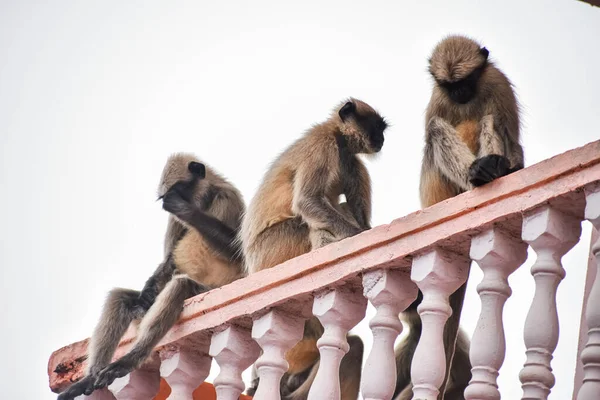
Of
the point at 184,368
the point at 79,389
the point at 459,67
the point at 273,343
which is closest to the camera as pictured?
the point at 273,343

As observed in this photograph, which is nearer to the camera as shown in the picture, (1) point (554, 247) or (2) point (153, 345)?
(1) point (554, 247)

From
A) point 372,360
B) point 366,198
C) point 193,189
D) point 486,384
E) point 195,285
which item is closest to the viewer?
point 486,384

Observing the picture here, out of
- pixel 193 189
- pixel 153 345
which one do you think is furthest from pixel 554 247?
pixel 193 189

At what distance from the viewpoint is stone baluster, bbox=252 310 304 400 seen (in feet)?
13.6

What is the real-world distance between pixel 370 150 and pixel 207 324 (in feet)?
6.26

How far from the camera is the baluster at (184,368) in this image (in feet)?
14.9

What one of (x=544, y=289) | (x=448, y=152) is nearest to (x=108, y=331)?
(x=448, y=152)

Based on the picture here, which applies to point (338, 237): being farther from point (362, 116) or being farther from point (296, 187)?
point (362, 116)

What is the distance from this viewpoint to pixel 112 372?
15.6 feet

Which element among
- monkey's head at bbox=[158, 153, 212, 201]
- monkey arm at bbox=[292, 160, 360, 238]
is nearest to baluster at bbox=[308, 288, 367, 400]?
monkey arm at bbox=[292, 160, 360, 238]

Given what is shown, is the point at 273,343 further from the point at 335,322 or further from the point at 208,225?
the point at 208,225

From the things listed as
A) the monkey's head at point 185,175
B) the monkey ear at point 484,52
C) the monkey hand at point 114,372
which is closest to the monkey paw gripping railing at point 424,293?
the monkey hand at point 114,372

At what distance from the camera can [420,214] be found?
383 cm

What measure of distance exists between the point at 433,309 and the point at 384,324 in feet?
0.71
